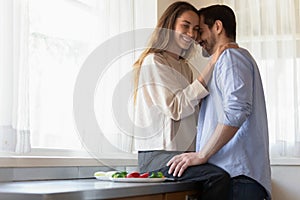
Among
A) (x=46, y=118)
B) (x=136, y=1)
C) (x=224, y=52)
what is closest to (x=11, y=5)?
(x=46, y=118)

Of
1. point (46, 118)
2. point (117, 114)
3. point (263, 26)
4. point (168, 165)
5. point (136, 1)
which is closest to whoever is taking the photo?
point (168, 165)

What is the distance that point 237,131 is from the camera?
6.09 ft

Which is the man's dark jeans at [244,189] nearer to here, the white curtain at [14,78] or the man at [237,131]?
the man at [237,131]

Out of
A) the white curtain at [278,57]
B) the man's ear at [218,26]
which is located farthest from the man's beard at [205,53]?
the white curtain at [278,57]

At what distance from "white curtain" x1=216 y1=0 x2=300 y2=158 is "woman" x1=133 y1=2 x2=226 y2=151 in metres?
1.13

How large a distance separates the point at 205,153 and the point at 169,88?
0.98 feet

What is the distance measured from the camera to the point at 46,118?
2287mm

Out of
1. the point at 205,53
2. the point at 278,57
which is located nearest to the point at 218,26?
the point at 205,53

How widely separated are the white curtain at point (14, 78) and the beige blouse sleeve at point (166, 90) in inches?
17.7

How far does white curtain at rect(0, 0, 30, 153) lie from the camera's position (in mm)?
1868

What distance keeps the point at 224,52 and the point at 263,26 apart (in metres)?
1.49

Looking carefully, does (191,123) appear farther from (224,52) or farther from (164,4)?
(164,4)

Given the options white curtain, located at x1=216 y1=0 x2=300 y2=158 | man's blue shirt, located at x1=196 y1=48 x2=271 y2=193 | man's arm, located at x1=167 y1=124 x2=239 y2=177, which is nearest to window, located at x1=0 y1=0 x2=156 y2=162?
man's arm, located at x1=167 y1=124 x2=239 y2=177

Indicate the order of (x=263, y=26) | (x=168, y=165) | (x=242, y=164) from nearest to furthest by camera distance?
(x=242, y=164) → (x=168, y=165) → (x=263, y=26)
